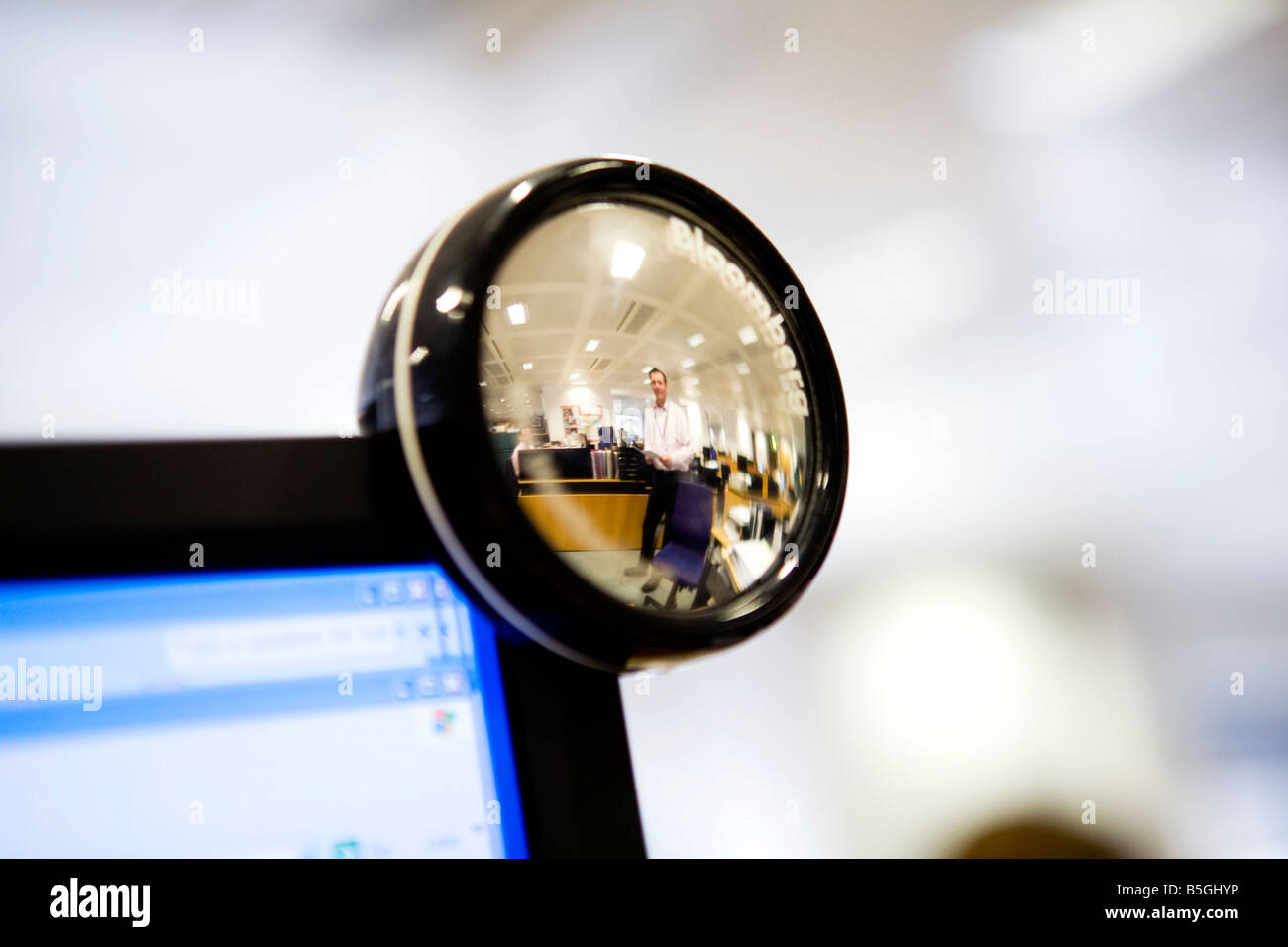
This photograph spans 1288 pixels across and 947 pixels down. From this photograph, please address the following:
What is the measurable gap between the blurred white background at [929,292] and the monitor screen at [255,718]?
427mm

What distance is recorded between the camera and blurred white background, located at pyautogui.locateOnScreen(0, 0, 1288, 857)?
814 mm

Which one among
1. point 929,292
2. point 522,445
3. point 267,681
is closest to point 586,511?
point 522,445

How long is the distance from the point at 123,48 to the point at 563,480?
768mm

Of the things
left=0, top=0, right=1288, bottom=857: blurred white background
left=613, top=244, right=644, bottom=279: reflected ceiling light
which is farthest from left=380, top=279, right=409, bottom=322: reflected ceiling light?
left=0, top=0, right=1288, bottom=857: blurred white background

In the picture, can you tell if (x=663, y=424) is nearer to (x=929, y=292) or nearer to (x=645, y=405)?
(x=645, y=405)

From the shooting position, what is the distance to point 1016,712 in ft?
3.05

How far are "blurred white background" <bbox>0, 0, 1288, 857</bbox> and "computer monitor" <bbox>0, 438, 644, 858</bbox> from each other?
42cm

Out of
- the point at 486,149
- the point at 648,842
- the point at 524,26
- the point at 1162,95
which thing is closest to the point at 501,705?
the point at 648,842

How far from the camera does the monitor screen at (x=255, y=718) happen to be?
1.17ft

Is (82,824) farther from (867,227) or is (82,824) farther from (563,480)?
(867,227)

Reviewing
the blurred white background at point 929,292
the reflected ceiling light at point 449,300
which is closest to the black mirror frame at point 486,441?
the reflected ceiling light at point 449,300

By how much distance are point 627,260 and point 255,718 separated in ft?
0.93

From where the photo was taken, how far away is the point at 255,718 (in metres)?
0.37

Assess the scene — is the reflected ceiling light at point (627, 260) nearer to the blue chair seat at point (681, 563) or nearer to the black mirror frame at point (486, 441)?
the black mirror frame at point (486, 441)
